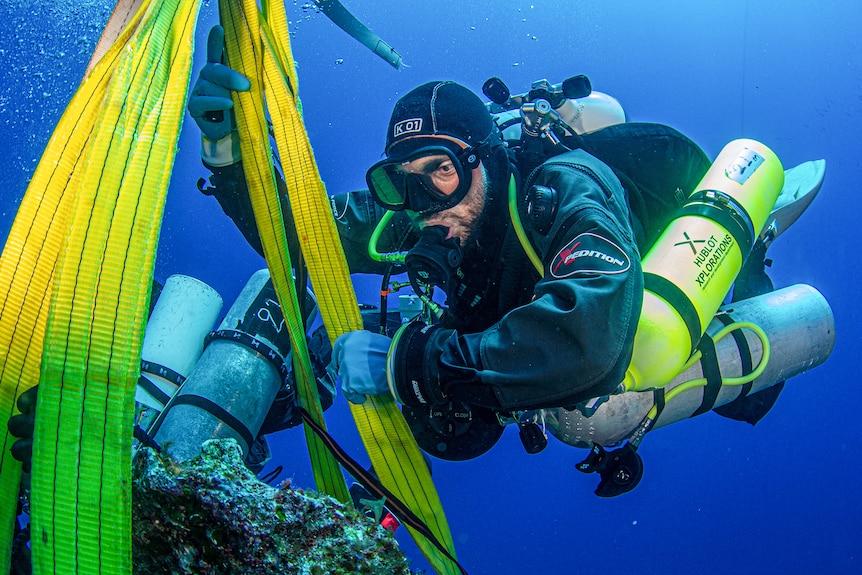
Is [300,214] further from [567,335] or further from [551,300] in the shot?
[567,335]

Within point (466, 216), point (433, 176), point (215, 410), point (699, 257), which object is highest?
point (433, 176)

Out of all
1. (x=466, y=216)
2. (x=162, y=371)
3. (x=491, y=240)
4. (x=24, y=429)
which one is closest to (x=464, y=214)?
(x=466, y=216)

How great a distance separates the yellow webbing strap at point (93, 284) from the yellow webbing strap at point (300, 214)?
1.84 feet

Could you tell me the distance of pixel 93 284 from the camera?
4.54ft

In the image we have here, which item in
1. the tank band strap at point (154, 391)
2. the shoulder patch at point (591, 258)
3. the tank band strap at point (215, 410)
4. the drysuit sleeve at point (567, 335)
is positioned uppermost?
the tank band strap at point (154, 391)

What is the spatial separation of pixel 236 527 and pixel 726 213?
9.07ft

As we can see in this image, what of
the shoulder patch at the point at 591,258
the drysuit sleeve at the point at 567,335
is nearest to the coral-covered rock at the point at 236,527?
the drysuit sleeve at the point at 567,335

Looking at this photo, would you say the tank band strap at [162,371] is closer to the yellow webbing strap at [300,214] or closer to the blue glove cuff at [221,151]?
the blue glove cuff at [221,151]

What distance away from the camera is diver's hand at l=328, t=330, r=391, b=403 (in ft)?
7.97

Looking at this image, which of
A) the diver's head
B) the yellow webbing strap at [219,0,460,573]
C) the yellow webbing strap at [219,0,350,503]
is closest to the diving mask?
the diver's head

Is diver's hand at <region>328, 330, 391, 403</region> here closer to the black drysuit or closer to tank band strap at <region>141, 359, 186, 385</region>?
the black drysuit

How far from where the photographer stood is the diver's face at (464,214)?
110 inches

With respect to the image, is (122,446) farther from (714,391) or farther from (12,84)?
(12,84)

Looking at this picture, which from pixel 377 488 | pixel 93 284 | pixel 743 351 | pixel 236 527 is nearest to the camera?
pixel 236 527
